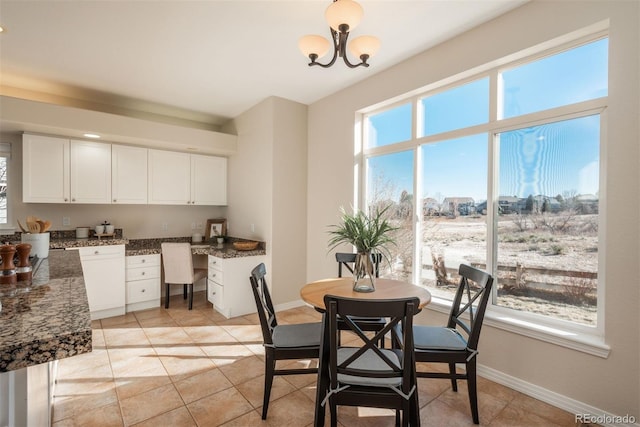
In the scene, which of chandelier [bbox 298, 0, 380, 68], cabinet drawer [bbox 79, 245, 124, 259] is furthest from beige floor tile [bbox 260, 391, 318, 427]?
cabinet drawer [bbox 79, 245, 124, 259]

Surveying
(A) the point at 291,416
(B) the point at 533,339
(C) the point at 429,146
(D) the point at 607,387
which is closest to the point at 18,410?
(A) the point at 291,416

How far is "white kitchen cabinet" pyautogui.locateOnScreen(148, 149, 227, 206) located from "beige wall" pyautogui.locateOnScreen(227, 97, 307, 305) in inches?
29.9

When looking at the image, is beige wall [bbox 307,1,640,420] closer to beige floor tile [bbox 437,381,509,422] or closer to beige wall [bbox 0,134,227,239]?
beige floor tile [bbox 437,381,509,422]

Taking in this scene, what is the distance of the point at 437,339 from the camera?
206 cm

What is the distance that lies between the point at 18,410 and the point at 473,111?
10.8 feet

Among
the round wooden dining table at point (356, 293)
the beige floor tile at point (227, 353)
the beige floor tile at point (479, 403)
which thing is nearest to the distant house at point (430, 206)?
the round wooden dining table at point (356, 293)

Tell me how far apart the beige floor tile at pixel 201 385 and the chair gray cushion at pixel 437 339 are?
148 centimetres

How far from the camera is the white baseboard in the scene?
1891mm

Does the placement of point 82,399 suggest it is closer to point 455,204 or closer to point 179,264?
point 179,264

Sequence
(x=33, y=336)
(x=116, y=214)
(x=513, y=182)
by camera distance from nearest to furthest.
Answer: (x=33, y=336) < (x=513, y=182) < (x=116, y=214)

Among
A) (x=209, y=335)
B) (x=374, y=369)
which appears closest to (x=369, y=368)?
(x=374, y=369)

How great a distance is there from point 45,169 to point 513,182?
5074 mm

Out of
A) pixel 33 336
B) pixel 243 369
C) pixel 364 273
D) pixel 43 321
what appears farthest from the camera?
pixel 243 369

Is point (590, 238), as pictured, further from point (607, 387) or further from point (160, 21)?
point (160, 21)
